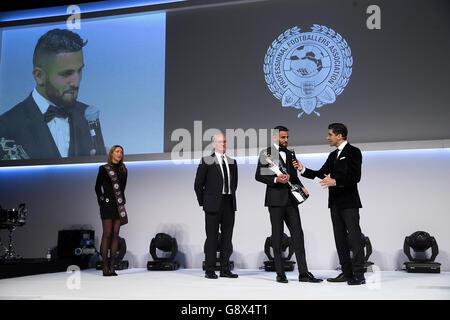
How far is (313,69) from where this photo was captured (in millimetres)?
6105

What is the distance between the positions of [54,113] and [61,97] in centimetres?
27

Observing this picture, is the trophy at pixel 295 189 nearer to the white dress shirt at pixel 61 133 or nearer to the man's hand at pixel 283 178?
the man's hand at pixel 283 178

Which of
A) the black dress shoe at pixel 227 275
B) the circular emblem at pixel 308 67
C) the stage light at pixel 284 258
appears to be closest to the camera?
the black dress shoe at pixel 227 275

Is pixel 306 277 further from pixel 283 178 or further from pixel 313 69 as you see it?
pixel 313 69

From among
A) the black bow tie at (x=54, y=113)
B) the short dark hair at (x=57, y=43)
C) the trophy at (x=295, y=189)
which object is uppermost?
the short dark hair at (x=57, y=43)

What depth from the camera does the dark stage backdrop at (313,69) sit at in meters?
5.73

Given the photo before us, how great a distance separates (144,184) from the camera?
6.55 m

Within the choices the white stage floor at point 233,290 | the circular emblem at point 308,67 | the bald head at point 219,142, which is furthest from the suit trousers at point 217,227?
the circular emblem at point 308,67

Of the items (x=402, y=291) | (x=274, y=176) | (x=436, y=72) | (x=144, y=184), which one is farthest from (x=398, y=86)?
(x=144, y=184)

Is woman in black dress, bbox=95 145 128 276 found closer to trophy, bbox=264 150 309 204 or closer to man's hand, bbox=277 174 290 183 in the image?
trophy, bbox=264 150 309 204

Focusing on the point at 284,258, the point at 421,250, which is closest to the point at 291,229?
the point at 284,258
